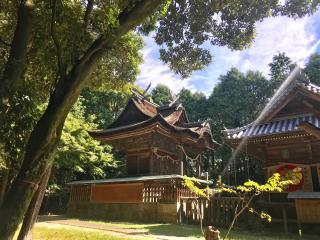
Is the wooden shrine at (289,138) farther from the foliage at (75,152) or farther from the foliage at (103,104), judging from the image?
the foliage at (103,104)

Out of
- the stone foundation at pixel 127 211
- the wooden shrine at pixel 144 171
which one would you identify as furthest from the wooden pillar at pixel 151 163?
the stone foundation at pixel 127 211

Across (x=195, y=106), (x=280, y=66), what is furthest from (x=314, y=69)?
(x=195, y=106)

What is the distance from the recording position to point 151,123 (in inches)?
691

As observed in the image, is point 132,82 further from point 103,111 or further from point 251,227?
point 103,111

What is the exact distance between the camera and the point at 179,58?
11.1 m

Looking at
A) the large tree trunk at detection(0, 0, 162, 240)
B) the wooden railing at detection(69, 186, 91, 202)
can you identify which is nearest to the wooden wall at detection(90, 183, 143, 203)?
the wooden railing at detection(69, 186, 91, 202)

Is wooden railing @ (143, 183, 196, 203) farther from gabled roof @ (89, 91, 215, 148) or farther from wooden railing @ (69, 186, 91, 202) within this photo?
wooden railing @ (69, 186, 91, 202)

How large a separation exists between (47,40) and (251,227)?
10396 mm

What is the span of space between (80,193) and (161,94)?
89.4 ft

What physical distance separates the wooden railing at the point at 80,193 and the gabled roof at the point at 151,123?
3.63 m

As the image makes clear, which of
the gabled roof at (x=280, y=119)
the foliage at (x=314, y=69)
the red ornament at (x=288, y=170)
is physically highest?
the foliage at (x=314, y=69)

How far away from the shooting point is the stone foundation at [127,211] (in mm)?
15275

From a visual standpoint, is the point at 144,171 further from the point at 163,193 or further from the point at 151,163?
the point at 163,193

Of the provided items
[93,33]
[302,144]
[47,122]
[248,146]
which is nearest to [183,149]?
[248,146]
